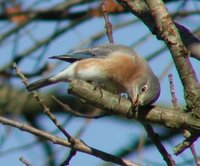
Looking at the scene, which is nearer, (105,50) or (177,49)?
(177,49)

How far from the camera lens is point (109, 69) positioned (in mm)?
4938

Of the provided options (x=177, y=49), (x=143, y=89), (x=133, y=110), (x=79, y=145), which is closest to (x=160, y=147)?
(x=133, y=110)

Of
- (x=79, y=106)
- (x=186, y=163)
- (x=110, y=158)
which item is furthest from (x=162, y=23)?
(x=79, y=106)

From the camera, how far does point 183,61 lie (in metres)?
2.84

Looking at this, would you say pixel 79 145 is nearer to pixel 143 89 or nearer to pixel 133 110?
pixel 133 110

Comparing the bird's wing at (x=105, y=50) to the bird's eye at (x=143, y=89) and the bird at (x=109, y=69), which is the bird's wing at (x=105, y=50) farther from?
the bird's eye at (x=143, y=89)

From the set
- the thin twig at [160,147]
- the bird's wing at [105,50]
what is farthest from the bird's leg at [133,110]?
the bird's wing at [105,50]

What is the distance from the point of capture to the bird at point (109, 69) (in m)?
4.71

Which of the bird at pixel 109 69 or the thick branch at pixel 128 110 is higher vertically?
the thick branch at pixel 128 110

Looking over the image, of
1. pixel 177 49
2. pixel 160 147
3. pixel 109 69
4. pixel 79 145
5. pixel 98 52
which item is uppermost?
pixel 177 49

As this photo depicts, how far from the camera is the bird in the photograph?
471 centimetres

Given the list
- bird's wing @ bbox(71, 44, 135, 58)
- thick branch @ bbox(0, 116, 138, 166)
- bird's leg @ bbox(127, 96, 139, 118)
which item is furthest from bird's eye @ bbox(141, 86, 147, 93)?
thick branch @ bbox(0, 116, 138, 166)

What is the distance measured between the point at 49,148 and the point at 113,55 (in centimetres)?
201

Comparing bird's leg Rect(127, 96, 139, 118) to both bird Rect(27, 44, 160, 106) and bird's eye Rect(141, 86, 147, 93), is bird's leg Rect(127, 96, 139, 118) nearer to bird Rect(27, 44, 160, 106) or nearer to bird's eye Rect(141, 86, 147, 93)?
bird's eye Rect(141, 86, 147, 93)
